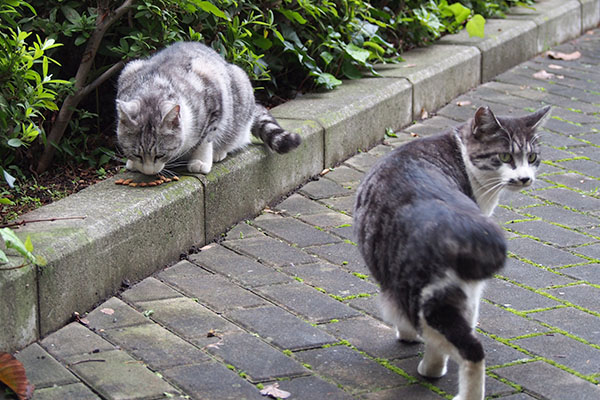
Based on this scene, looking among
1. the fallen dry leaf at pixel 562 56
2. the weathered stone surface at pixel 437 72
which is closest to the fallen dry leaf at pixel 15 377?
the weathered stone surface at pixel 437 72

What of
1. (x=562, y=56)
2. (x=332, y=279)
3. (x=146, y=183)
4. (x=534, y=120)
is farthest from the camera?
(x=562, y=56)

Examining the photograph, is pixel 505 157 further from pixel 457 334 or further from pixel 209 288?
pixel 209 288

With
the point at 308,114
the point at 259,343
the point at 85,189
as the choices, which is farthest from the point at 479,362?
the point at 308,114

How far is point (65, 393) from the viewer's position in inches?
117

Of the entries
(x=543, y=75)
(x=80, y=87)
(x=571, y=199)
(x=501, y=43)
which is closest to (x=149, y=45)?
(x=80, y=87)

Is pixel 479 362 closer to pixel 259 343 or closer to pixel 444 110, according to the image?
pixel 259 343

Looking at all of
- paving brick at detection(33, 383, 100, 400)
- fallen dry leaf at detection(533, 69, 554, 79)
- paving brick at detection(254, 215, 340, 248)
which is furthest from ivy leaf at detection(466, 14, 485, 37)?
paving brick at detection(33, 383, 100, 400)

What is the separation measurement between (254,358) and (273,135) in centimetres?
178

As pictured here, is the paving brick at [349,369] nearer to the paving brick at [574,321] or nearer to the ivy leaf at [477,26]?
the paving brick at [574,321]

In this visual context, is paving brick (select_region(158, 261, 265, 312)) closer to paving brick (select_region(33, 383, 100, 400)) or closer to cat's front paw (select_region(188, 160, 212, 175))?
cat's front paw (select_region(188, 160, 212, 175))

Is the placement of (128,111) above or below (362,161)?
above

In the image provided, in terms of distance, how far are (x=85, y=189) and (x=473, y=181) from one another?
6.14 feet

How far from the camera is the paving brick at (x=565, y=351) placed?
3287mm

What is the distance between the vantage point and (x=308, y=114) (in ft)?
17.4
